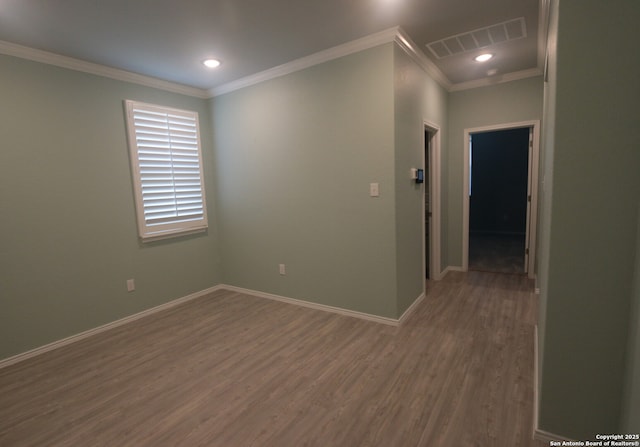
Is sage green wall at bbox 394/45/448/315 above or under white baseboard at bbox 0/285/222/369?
above

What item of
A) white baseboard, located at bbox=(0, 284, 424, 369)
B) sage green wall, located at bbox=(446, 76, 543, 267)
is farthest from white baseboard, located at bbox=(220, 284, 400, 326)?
A: sage green wall, located at bbox=(446, 76, 543, 267)

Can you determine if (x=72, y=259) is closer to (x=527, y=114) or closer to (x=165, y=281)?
(x=165, y=281)

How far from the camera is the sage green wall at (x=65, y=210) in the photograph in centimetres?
271

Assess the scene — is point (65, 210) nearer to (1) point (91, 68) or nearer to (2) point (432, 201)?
(1) point (91, 68)

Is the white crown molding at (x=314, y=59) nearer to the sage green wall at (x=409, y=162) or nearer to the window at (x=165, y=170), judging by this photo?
the sage green wall at (x=409, y=162)

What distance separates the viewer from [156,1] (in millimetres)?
2160

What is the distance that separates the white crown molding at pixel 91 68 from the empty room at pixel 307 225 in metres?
0.02

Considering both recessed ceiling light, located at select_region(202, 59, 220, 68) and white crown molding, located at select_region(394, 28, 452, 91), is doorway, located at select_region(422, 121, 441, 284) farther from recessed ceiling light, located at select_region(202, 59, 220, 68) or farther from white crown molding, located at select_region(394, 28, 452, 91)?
recessed ceiling light, located at select_region(202, 59, 220, 68)

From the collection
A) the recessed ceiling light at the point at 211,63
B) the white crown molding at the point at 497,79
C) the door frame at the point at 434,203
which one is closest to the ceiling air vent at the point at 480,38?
the door frame at the point at 434,203

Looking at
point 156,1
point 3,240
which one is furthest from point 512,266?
point 3,240

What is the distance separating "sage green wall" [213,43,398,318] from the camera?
2980mm

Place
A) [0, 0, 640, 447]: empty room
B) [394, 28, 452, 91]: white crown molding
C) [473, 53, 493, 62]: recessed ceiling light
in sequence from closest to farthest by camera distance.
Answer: [0, 0, 640, 447]: empty room, [394, 28, 452, 91]: white crown molding, [473, 53, 493, 62]: recessed ceiling light

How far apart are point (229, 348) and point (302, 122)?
7.59 feet

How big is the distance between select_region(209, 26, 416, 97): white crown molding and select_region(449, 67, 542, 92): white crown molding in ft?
7.08
